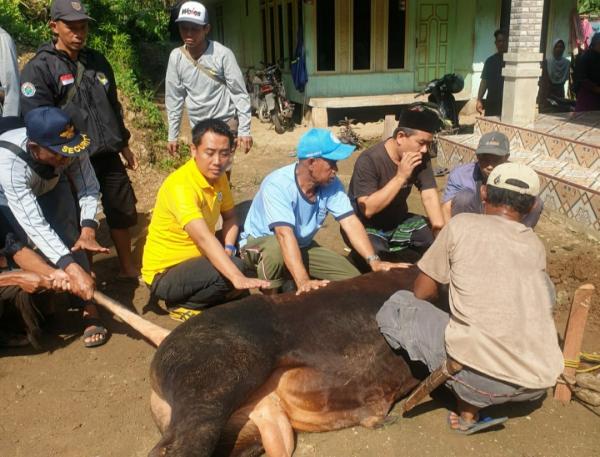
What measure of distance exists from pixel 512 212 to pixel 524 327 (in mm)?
517

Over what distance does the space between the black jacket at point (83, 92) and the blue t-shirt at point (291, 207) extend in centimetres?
132

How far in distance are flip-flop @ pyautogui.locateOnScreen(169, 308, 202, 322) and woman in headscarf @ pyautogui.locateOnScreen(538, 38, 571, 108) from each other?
1024cm

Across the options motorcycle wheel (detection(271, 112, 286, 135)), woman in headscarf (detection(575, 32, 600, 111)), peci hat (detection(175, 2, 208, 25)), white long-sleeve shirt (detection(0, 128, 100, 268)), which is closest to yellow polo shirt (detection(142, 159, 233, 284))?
white long-sleeve shirt (detection(0, 128, 100, 268))

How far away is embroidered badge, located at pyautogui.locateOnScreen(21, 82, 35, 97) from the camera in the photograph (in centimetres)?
381

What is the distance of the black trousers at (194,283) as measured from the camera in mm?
3656

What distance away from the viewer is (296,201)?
3605 millimetres

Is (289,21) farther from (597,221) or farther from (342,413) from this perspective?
(342,413)

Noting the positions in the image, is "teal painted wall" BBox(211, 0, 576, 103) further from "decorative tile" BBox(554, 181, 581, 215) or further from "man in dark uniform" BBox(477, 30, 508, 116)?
"decorative tile" BBox(554, 181, 581, 215)

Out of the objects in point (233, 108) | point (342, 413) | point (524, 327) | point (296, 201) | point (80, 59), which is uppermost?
point (80, 59)

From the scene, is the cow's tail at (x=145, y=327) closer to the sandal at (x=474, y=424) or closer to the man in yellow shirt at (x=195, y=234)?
the man in yellow shirt at (x=195, y=234)

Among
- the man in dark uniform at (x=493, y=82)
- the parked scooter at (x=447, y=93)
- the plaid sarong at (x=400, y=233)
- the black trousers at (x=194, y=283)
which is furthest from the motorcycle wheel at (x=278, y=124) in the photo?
the black trousers at (x=194, y=283)

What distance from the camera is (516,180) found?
2449 mm

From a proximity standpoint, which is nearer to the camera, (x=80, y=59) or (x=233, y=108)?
(x=80, y=59)

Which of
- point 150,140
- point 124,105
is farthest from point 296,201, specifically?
point 124,105
